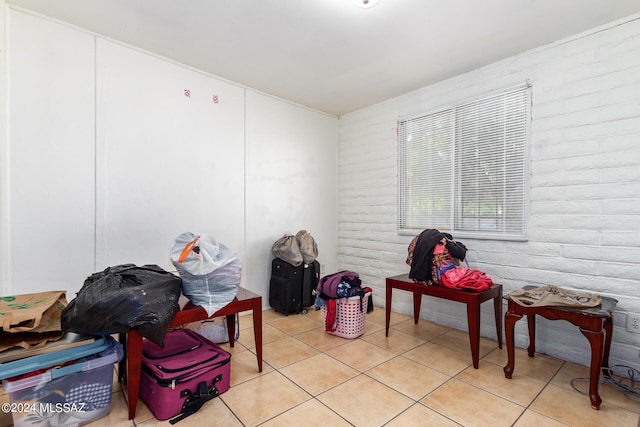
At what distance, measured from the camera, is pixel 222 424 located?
162 centimetres

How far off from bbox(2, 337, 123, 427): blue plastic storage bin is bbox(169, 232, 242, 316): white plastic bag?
51cm

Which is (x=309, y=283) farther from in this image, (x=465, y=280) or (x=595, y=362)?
(x=595, y=362)

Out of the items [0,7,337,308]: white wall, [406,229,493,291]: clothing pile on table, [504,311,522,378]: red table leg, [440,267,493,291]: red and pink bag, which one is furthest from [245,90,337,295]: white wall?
[504,311,522,378]: red table leg

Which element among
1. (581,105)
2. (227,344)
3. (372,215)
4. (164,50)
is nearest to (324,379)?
(227,344)

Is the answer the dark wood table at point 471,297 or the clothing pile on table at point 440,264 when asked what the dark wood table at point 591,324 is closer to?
the dark wood table at point 471,297

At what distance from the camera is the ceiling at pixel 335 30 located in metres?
2.01

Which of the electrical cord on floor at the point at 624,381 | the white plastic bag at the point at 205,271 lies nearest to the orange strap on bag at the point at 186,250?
the white plastic bag at the point at 205,271

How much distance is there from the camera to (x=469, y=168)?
2.92m

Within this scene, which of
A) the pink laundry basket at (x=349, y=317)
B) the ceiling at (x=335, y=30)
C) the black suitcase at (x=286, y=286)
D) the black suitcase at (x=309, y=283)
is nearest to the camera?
the ceiling at (x=335, y=30)

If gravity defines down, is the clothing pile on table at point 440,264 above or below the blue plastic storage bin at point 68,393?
above

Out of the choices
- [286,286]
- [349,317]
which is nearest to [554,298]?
[349,317]

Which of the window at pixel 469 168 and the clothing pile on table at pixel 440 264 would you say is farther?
the window at pixel 469 168

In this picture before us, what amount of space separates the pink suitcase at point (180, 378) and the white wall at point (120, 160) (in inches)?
41.1

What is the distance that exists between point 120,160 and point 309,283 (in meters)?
2.20
